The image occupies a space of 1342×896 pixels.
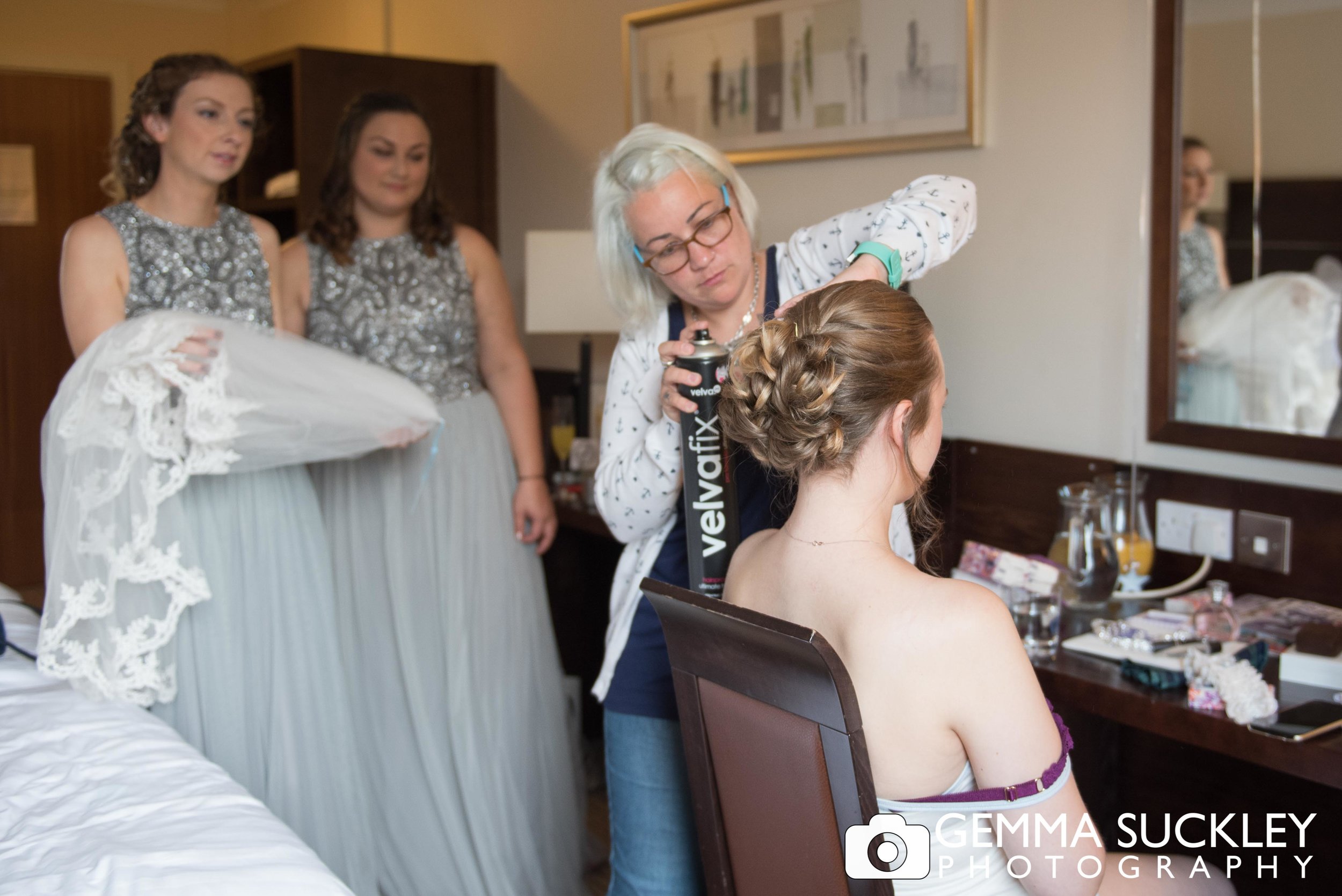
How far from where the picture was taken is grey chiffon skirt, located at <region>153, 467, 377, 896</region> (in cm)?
191

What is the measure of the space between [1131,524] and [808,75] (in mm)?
1235

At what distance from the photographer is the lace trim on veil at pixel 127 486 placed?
1694 mm

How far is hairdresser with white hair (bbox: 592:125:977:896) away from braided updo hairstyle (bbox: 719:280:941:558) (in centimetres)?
27

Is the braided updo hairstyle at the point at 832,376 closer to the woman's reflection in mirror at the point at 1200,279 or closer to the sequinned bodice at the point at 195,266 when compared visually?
the woman's reflection in mirror at the point at 1200,279

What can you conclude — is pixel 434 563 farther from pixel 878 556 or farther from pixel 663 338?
pixel 878 556

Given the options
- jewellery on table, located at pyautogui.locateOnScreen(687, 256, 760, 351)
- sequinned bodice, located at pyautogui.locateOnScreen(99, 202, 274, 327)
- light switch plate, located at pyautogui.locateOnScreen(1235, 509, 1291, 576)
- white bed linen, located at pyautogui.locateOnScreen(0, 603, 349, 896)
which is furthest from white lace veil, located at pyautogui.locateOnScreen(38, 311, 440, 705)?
light switch plate, located at pyautogui.locateOnScreen(1235, 509, 1291, 576)

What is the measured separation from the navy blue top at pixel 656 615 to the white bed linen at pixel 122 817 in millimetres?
466

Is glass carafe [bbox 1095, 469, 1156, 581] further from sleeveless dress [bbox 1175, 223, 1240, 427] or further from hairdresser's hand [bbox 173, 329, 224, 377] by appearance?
hairdresser's hand [bbox 173, 329, 224, 377]

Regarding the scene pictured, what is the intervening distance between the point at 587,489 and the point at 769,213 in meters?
0.81

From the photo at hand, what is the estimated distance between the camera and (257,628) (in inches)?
78.2

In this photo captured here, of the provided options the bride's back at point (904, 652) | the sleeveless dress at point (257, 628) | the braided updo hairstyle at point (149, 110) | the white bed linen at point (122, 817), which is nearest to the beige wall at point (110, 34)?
the braided updo hairstyle at point (149, 110)

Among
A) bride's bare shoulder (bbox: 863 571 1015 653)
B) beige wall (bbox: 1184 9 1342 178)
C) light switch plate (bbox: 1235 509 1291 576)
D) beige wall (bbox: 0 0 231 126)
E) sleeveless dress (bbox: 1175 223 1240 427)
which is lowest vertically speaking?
light switch plate (bbox: 1235 509 1291 576)

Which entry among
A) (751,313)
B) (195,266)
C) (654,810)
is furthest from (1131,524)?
(195,266)

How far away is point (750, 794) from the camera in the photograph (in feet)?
3.65
